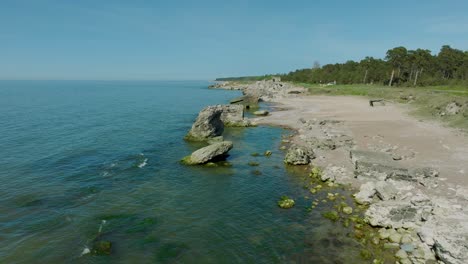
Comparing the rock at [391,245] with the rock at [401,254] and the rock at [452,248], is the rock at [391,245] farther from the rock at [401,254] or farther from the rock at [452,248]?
the rock at [452,248]

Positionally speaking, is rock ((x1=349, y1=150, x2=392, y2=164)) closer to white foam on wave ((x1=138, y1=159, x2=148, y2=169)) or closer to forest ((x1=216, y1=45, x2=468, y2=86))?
white foam on wave ((x1=138, y1=159, x2=148, y2=169))

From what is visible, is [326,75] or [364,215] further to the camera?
[326,75]

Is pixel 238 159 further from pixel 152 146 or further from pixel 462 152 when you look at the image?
pixel 462 152

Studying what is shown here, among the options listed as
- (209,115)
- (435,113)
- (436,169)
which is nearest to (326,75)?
(435,113)

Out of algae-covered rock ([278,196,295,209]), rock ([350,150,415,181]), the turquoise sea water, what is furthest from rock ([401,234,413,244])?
rock ([350,150,415,181])

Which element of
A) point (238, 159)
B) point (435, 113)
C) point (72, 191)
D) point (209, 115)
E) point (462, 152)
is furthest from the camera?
point (435, 113)
